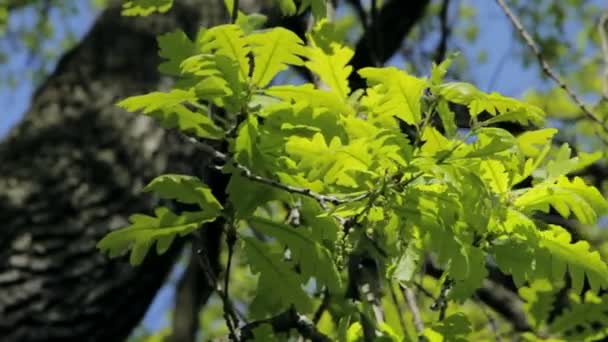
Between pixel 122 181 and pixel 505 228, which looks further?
pixel 122 181

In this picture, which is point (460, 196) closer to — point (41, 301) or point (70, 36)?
point (41, 301)

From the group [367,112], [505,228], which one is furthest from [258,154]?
[505,228]

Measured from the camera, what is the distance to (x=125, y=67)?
10.3ft

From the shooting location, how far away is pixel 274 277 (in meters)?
1.35

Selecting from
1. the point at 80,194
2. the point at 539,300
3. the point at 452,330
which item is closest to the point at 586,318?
the point at 539,300

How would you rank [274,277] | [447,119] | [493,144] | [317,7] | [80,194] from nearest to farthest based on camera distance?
[493,144], [447,119], [274,277], [317,7], [80,194]

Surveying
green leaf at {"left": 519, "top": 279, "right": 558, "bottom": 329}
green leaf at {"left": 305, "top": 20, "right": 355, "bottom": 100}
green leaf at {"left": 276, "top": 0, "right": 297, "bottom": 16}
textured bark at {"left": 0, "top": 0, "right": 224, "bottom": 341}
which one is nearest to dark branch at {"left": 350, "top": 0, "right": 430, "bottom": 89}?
textured bark at {"left": 0, "top": 0, "right": 224, "bottom": 341}

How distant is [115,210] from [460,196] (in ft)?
5.84

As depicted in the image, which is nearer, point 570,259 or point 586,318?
point 570,259

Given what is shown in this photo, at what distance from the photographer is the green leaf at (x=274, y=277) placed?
1.34 m

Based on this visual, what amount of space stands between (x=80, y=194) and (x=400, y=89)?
1756mm

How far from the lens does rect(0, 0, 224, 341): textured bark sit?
2.61m

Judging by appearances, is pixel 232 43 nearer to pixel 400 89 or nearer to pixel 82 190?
pixel 400 89

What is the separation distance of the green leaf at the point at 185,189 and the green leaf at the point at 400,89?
279 millimetres
